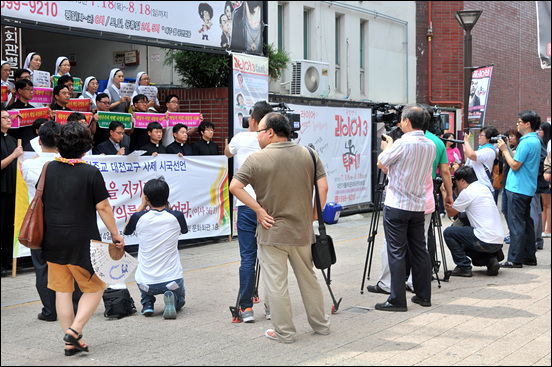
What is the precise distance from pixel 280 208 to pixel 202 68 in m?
6.70

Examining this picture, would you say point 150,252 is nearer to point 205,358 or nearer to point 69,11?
point 205,358

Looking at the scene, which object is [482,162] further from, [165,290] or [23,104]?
[23,104]

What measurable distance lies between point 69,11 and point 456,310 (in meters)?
6.01

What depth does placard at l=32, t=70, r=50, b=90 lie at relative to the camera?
32.0ft

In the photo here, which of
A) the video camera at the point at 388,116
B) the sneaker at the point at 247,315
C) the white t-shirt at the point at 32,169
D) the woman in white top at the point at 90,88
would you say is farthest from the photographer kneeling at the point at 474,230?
the woman in white top at the point at 90,88

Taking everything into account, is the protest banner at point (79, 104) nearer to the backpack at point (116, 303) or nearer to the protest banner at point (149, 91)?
the protest banner at point (149, 91)

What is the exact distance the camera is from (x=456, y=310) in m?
6.84

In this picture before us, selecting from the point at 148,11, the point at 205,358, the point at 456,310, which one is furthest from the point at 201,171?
the point at 205,358

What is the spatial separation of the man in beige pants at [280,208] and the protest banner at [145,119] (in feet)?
17.4

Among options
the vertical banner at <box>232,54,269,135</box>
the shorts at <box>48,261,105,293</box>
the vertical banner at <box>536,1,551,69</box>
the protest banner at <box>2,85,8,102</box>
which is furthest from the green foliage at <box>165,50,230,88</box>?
the vertical banner at <box>536,1,551,69</box>

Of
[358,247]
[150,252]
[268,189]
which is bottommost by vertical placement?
[358,247]

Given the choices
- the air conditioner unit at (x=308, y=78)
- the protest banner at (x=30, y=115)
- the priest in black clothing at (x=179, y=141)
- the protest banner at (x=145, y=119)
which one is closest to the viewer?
the protest banner at (x=30, y=115)

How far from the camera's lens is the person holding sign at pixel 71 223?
17.2ft

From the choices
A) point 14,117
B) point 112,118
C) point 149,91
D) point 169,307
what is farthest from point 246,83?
point 169,307
